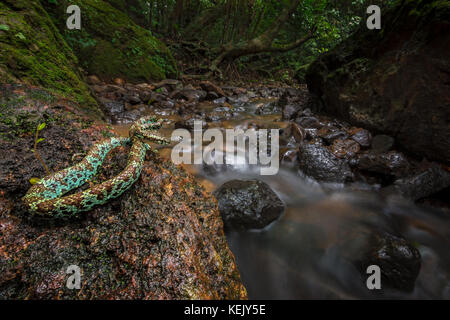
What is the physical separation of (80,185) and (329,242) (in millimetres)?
3391

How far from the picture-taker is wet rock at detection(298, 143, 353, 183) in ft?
13.2

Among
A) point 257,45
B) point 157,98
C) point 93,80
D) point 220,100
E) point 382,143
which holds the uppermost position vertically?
point 257,45

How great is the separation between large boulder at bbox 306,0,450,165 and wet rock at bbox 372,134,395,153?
0.39ft

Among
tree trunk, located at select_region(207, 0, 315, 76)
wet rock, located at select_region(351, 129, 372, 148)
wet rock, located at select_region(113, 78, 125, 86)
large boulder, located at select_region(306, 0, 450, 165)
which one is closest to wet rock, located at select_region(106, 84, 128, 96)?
wet rock, located at select_region(113, 78, 125, 86)

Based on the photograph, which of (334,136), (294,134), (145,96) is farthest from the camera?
(145,96)

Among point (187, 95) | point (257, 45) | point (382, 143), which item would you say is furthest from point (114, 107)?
point (257, 45)

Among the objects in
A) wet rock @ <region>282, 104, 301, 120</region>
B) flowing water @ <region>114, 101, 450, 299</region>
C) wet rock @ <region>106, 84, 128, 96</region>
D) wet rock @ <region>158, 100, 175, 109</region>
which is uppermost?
wet rock @ <region>106, 84, 128, 96</region>

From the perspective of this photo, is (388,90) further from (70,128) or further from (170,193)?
(70,128)

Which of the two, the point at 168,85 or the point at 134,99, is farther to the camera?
the point at 168,85

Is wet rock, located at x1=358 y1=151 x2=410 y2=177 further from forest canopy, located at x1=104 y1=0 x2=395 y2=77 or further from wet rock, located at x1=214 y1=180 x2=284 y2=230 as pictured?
forest canopy, located at x1=104 y1=0 x2=395 y2=77

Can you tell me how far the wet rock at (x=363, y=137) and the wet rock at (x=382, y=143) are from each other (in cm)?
11

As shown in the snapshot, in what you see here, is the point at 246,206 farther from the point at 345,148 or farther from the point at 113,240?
the point at 345,148

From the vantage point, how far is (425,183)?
3441mm
